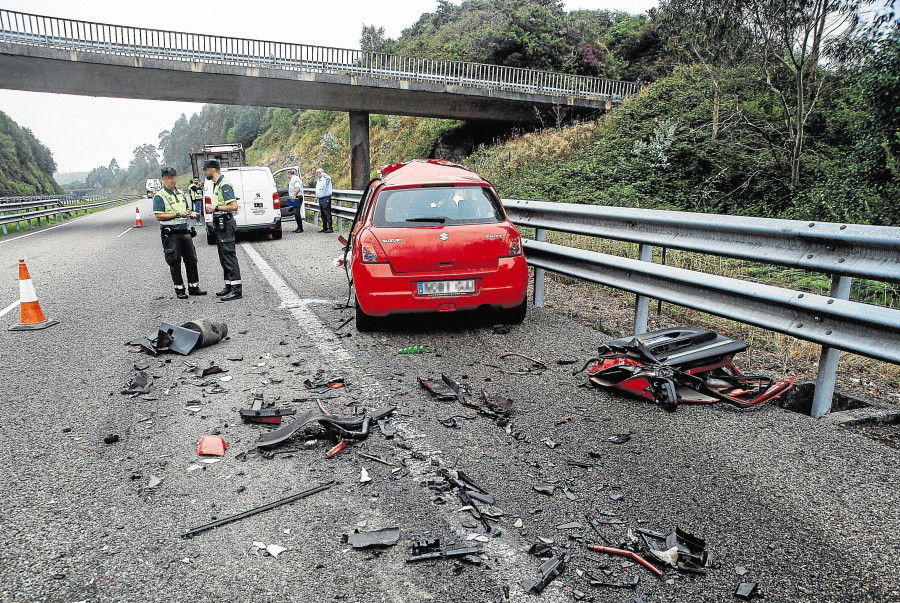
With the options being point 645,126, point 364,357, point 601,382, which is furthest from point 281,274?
point 645,126

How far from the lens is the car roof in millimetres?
6277

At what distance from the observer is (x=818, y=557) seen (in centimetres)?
227

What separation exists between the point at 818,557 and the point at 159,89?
33.5m

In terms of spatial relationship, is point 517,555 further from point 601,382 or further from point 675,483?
point 601,382

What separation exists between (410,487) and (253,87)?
31876mm

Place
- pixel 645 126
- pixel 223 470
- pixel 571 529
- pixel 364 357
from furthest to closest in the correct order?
pixel 645 126
pixel 364 357
pixel 223 470
pixel 571 529

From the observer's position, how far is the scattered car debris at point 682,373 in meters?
3.88

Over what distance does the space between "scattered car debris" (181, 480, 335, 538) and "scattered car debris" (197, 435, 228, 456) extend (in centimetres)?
74

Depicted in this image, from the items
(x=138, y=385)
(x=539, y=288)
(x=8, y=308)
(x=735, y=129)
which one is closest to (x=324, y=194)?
(x=8, y=308)

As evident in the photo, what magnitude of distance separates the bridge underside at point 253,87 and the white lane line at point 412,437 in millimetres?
25707

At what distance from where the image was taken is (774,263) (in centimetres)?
403

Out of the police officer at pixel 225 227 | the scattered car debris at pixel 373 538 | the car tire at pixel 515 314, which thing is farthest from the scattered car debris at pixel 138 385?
the police officer at pixel 225 227

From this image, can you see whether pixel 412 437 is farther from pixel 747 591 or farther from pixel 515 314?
pixel 515 314

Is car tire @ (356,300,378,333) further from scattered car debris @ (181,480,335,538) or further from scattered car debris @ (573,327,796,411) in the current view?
scattered car debris @ (181,480,335,538)
